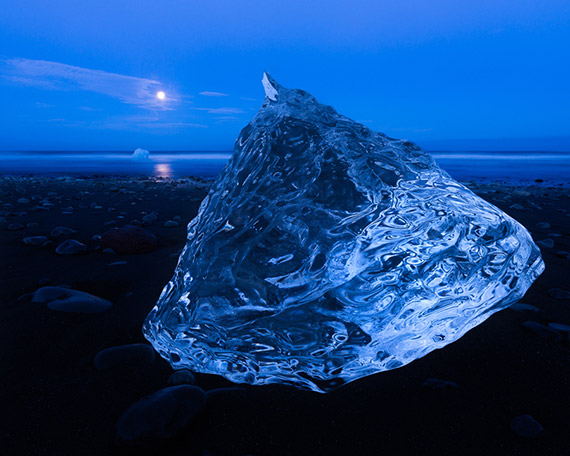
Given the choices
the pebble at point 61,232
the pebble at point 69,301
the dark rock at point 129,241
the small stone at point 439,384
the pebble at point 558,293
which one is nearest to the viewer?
the small stone at point 439,384

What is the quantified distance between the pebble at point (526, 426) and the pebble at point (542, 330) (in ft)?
2.52

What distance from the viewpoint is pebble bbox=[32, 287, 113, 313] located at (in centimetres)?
221

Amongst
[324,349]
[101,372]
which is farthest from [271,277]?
[101,372]

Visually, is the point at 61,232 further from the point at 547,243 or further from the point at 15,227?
the point at 547,243

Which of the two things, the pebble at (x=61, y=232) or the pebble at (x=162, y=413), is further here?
the pebble at (x=61, y=232)

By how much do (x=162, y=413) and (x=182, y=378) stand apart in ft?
0.98

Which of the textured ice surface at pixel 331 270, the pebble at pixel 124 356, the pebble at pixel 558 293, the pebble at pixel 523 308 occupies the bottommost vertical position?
the pebble at pixel 124 356

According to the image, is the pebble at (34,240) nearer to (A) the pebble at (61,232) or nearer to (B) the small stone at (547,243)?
(A) the pebble at (61,232)

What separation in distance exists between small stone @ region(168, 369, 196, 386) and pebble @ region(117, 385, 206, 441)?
146 millimetres

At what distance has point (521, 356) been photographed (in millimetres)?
1797

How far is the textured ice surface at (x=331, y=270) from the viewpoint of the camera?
1.60 m

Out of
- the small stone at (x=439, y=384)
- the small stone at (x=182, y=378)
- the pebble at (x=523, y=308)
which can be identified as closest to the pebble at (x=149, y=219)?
the small stone at (x=182, y=378)

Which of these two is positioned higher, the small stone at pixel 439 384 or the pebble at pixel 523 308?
the pebble at pixel 523 308

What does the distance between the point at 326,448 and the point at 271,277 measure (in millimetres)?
733
